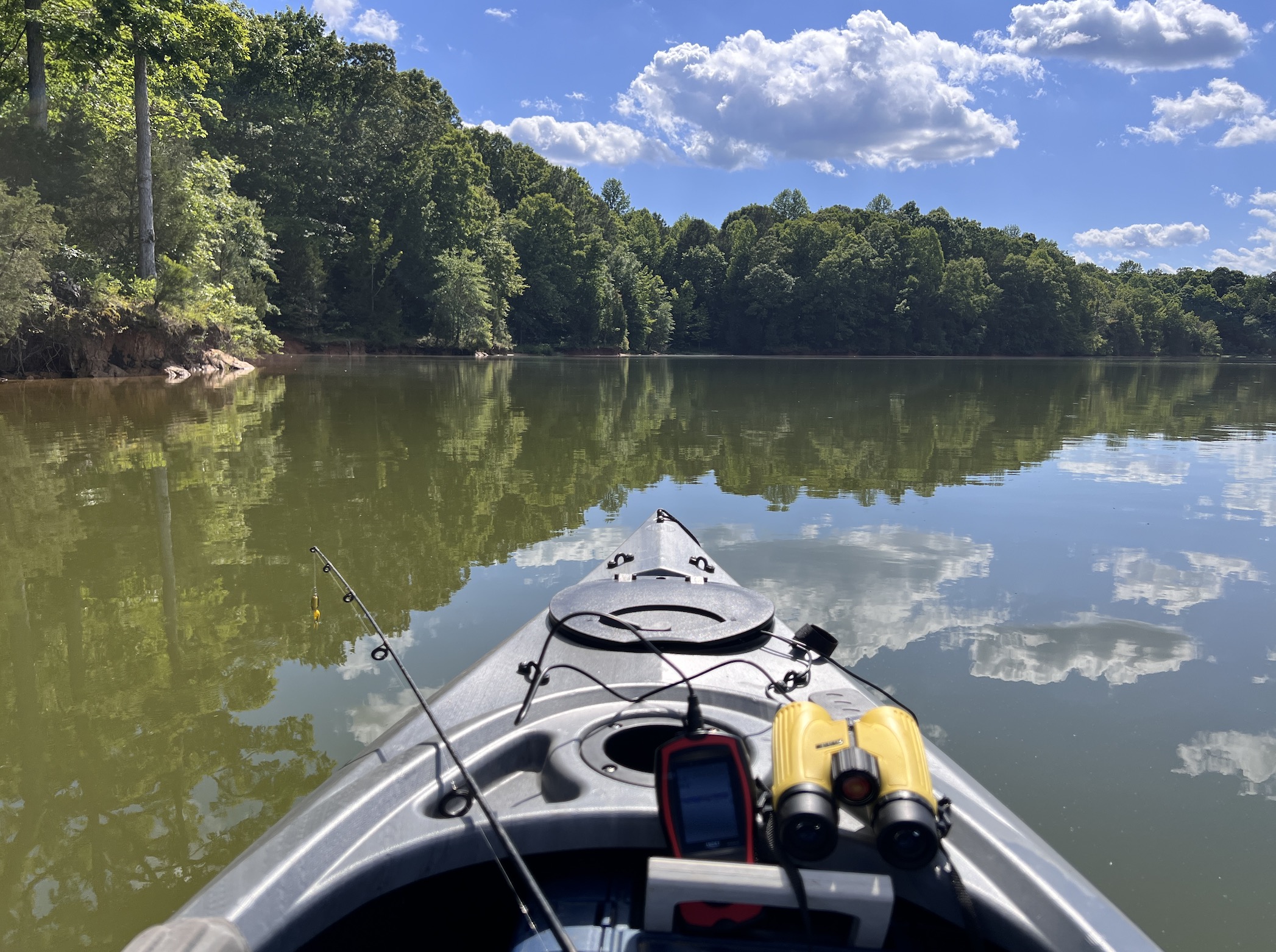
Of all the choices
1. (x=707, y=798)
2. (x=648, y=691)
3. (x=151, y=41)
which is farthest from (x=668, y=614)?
(x=151, y=41)

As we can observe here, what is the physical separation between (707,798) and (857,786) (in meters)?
0.29

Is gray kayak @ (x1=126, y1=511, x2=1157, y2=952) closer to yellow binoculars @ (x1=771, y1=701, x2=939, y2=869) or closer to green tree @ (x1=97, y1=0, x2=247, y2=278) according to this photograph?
yellow binoculars @ (x1=771, y1=701, x2=939, y2=869)

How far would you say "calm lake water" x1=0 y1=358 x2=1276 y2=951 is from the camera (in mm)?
2736

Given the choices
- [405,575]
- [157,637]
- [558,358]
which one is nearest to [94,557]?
[157,637]

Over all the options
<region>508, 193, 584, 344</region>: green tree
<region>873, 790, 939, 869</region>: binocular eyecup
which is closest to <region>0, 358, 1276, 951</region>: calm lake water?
<region>873, 790, 939, 869</region>: binocular eyecup

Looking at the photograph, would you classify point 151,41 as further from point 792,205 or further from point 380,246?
point 792,205

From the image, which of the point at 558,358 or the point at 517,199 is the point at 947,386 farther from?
the point at 517,199

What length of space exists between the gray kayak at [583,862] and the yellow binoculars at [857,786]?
0.23 ft

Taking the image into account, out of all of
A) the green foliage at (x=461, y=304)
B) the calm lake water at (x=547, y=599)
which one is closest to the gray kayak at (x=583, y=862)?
the calm lake water at (x=547, y=599)

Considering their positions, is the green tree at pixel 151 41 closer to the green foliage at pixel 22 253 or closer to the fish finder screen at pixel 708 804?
the green foliage at pixel 22 253

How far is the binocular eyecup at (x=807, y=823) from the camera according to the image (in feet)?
4.85

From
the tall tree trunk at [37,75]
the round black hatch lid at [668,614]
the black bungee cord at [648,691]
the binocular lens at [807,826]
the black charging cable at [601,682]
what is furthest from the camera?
the tall tree trunk at [37,75]

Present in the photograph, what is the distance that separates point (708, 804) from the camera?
1629 mm

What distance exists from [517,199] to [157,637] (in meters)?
53.8
